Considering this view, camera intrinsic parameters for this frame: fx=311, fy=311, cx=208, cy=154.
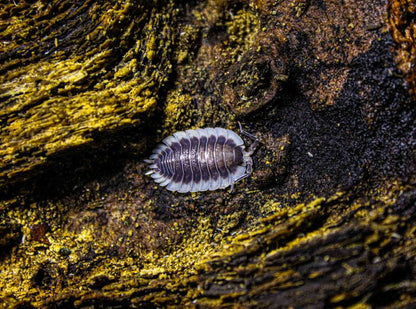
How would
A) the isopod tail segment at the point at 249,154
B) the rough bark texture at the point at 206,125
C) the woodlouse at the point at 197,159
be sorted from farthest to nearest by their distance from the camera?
1. the woodlouse at the point at 197,159
2. the isopod tail segment at the point at 249,154
3. the rough bark texture at the point at 206,125

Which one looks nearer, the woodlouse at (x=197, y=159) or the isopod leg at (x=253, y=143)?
the isopod leg at (x=253, y=143)

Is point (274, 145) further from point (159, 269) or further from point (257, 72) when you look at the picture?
point (159, 269)

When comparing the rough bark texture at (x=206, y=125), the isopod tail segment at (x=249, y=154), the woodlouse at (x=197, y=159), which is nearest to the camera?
the rough bark texture at (x=206, y=125)

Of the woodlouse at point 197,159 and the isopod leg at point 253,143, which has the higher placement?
the isopod leg at point 253,143

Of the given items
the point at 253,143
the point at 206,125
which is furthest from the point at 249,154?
the point at 206,125

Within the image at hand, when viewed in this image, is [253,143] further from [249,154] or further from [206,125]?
[206,125]
